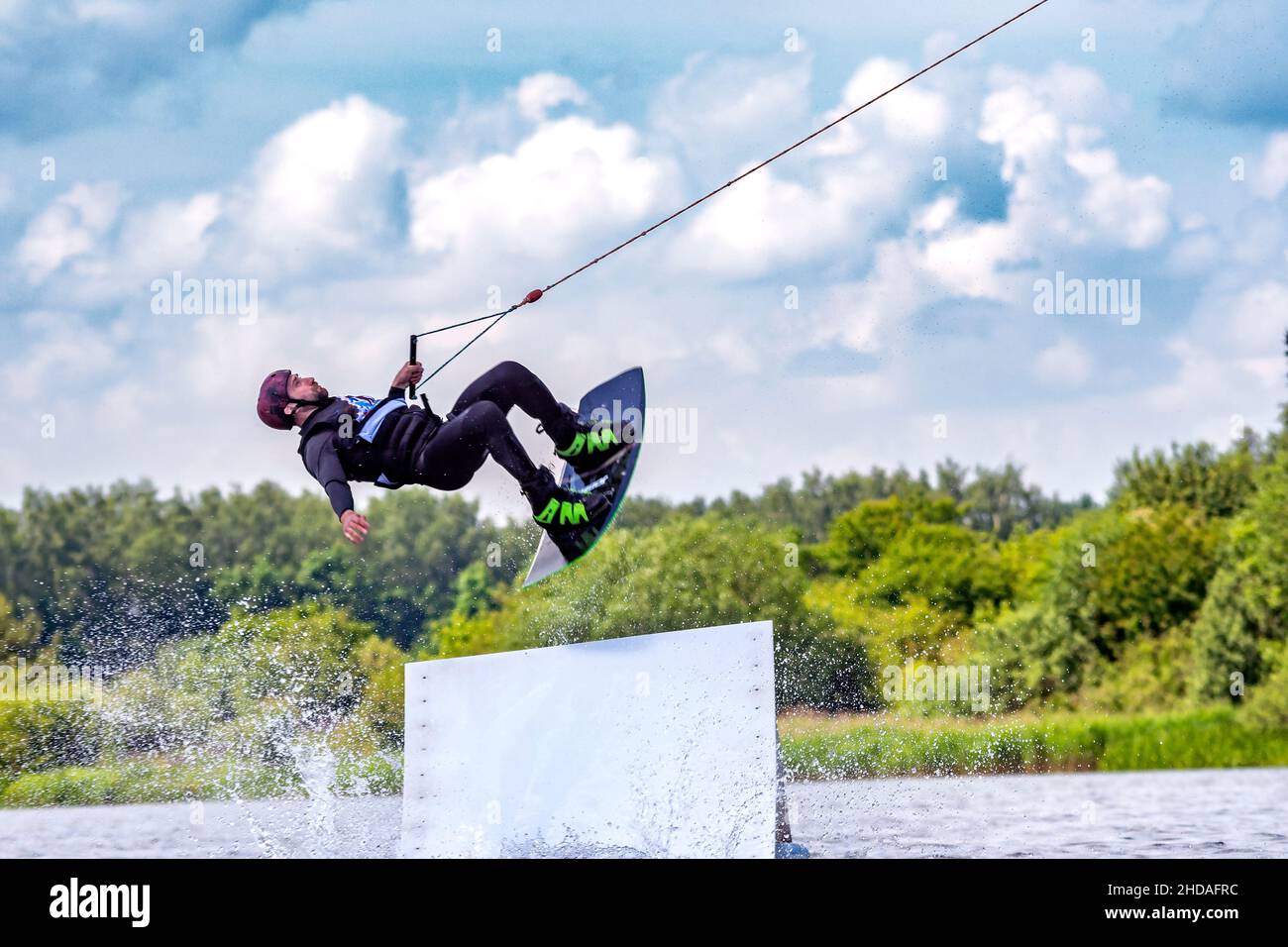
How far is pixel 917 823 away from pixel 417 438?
954 cm

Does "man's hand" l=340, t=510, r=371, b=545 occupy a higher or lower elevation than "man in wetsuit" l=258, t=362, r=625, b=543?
lower

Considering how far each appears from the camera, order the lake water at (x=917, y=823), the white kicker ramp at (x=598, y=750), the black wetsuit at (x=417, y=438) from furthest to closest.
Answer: the lake water at (x=917, y=823), the black wetsuit at (x=417, y=438), the white kicker ramp at (x=598, y=750)

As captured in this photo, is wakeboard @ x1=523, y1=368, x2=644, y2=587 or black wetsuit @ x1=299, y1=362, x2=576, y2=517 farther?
wakeboard @ x1=523, y1=368, x2=644, y2=587

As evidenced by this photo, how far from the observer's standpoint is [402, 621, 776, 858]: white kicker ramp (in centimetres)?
742

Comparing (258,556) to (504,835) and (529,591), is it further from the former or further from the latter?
(504,835)

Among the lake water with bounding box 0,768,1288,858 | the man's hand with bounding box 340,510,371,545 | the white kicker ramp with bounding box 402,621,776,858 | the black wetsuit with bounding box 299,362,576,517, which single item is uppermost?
the black wetsuit with bounding box 299,362,576,517

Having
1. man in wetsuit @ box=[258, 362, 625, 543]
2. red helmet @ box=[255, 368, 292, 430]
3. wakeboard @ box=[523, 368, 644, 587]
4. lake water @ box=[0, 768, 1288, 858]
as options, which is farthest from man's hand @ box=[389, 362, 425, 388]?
lake water @ box=[0, 768, 1288, 858]

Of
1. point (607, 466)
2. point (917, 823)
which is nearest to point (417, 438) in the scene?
point (607, 466)

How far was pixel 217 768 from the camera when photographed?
32.7 meters

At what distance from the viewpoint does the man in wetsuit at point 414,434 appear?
753 cm

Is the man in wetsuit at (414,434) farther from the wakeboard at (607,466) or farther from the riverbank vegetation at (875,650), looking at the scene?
the riverbank vegetation at (875,650)

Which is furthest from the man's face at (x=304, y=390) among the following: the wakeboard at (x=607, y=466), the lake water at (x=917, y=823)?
the lake water at (x=917, y=823)

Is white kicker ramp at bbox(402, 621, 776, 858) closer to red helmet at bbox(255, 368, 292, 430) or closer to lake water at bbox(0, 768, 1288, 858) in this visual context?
red helmet at bbox(255, 368, 292, 430)
